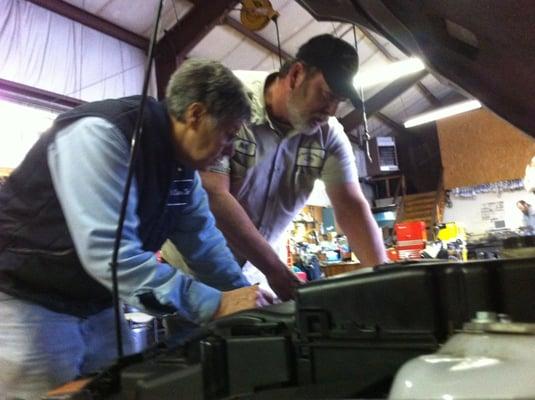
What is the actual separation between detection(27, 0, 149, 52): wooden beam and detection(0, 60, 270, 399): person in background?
4.02 metres

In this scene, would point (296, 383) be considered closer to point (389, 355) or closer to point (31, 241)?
point (389, 355)

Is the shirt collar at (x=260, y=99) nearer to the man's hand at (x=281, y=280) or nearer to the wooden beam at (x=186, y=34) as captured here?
the man's hand at (x=281, y=280)

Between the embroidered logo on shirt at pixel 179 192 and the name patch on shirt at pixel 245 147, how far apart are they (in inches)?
15.7

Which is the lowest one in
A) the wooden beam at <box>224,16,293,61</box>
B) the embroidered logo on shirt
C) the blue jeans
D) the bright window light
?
the blue jeans

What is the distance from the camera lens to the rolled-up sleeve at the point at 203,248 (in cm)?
123

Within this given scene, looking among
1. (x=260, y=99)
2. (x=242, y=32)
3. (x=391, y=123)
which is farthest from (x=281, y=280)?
(x=391, y=123)

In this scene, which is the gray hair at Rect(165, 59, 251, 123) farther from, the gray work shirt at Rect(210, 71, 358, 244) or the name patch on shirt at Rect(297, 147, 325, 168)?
the name patch on shirt at Rect(297, 147, 325, 168)

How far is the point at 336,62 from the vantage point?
4.79 ft

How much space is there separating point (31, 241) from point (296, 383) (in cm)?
56

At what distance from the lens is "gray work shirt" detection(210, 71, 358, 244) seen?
158cm

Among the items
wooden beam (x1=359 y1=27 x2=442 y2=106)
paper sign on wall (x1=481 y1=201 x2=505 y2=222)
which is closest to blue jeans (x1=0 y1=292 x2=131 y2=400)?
wooden beam (x1=359 y1=27 x2=442 y2=106)

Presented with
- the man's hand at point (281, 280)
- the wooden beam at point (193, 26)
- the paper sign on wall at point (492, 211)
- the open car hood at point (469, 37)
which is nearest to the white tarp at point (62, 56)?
the wooden beam at point (193, 26)

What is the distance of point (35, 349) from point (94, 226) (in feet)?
0.93

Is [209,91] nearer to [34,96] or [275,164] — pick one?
[275,164]
